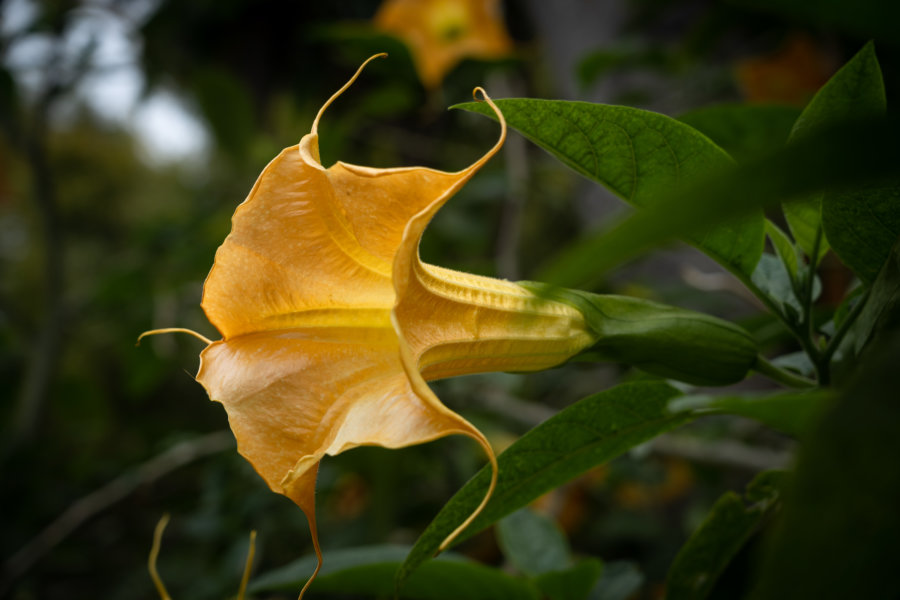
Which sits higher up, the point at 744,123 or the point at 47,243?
the point at 744,123

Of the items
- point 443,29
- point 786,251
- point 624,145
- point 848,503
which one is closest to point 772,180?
point 848,503

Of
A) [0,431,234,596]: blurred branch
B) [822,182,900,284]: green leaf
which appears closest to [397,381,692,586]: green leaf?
[822,182,900,284]: green leaf

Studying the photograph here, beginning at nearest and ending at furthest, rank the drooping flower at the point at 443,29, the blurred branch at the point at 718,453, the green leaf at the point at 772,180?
1. the green leaf at the point at 772,180
2. the blurred branch at the point at 718,453
3. the drooping flower at the point at 443,29

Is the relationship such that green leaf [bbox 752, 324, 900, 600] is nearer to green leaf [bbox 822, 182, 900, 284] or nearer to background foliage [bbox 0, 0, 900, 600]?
background foliage [bbox 0, 0, 900, 600]

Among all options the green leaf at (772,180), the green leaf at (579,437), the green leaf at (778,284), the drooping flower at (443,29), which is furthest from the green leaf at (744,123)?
the drooping flower at (443,29)

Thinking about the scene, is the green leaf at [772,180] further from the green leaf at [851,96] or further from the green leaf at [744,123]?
the green leaf at [744,123]

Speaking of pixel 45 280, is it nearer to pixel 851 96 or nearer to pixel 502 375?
pixel 502 375
